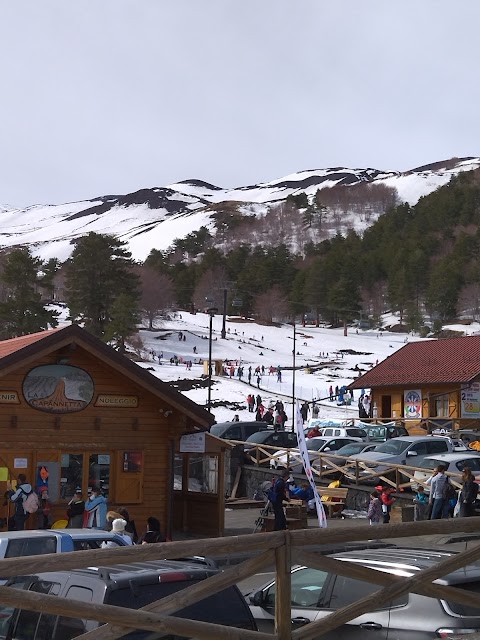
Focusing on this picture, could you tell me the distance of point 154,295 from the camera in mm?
110688

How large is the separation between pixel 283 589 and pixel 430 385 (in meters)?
42.7

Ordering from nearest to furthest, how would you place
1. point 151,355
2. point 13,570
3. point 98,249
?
point 13,570
point 151,355
point 98,249

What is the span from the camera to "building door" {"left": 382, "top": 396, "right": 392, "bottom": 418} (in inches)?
1956

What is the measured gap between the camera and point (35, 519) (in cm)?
1889

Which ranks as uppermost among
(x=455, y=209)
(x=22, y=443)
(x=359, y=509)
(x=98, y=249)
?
(x=455, y=209)

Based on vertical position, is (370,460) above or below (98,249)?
below

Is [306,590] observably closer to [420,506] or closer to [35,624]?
[35,624]

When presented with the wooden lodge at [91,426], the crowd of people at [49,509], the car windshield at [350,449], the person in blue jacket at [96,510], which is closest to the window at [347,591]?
the crowd of people at [49,509]

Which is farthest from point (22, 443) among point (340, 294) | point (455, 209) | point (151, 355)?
point (455, 209)

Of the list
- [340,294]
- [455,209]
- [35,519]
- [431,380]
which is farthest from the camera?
[455,209]

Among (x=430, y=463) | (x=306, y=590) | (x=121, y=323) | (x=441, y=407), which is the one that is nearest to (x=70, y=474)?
(x=430, y=463)

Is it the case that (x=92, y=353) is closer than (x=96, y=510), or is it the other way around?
(x=96, y=510)

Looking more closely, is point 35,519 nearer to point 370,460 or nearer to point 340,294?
point 370,460

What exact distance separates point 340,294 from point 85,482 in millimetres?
100904
